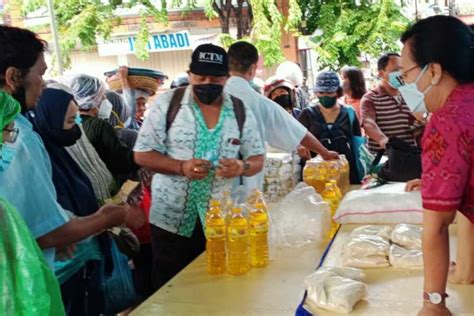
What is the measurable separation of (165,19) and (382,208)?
22.9 feet

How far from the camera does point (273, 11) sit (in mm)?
7504

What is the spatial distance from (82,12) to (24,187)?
7345 mm

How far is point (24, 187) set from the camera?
4.83ft

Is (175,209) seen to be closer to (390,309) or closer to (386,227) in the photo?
(386,227)

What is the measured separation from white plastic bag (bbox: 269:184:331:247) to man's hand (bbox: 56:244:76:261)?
781 mm

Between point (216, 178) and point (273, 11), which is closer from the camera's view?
point (216, 178)

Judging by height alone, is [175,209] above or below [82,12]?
below

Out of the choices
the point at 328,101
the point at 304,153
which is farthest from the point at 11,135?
the point at 328,101

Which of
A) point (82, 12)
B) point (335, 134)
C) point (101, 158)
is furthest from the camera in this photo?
point (82, 12)

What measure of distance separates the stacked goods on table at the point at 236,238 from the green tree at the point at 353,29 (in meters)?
6.07

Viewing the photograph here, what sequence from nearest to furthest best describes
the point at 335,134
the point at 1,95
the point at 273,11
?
the point at 1,95 → the point at 335,134 → the point at 273,11

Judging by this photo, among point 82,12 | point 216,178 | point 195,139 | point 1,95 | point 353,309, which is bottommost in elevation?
point 353,309

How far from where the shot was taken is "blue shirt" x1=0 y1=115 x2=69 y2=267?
144 cm

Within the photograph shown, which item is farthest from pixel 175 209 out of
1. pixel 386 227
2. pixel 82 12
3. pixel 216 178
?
pixel 82 12
